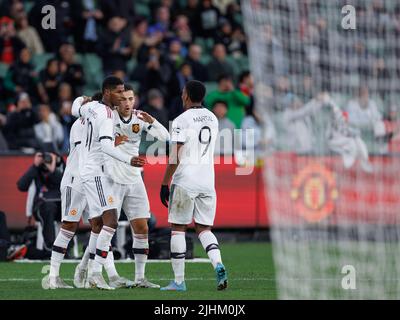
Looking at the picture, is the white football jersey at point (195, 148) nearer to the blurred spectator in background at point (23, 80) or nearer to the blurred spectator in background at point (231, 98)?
the blurred spectator in background at point (231, 98)

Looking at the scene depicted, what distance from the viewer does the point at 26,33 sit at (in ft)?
88.6

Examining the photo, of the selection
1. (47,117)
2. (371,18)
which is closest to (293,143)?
(371,18)

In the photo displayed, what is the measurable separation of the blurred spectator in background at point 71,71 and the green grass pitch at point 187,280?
5.60m

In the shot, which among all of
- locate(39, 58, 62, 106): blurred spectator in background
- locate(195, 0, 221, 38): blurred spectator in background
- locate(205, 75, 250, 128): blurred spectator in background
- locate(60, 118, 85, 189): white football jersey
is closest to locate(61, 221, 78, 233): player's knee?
locate(60, 118, 85, 189): white football jersey

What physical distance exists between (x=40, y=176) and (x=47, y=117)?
13.2ft

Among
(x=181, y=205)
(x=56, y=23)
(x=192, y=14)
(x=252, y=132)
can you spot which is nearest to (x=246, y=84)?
(x=252, y=132)

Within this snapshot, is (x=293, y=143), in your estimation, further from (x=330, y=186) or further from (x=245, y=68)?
(x=245, y=68)

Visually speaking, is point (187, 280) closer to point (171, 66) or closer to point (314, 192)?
point (314, 192)

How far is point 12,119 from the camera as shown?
2377 cm

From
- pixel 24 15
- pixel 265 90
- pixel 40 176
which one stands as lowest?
pixel 40 176

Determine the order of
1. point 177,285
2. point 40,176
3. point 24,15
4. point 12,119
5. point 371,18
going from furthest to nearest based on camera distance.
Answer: point 24,15
point 12,119
point 40,176
point 371,18
point 177,285

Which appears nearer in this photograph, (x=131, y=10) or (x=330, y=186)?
(x=330, y=186)

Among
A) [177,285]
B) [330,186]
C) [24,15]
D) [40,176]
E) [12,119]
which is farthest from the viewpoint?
[24,15]

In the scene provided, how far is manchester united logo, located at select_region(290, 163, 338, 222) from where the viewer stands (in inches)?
860
